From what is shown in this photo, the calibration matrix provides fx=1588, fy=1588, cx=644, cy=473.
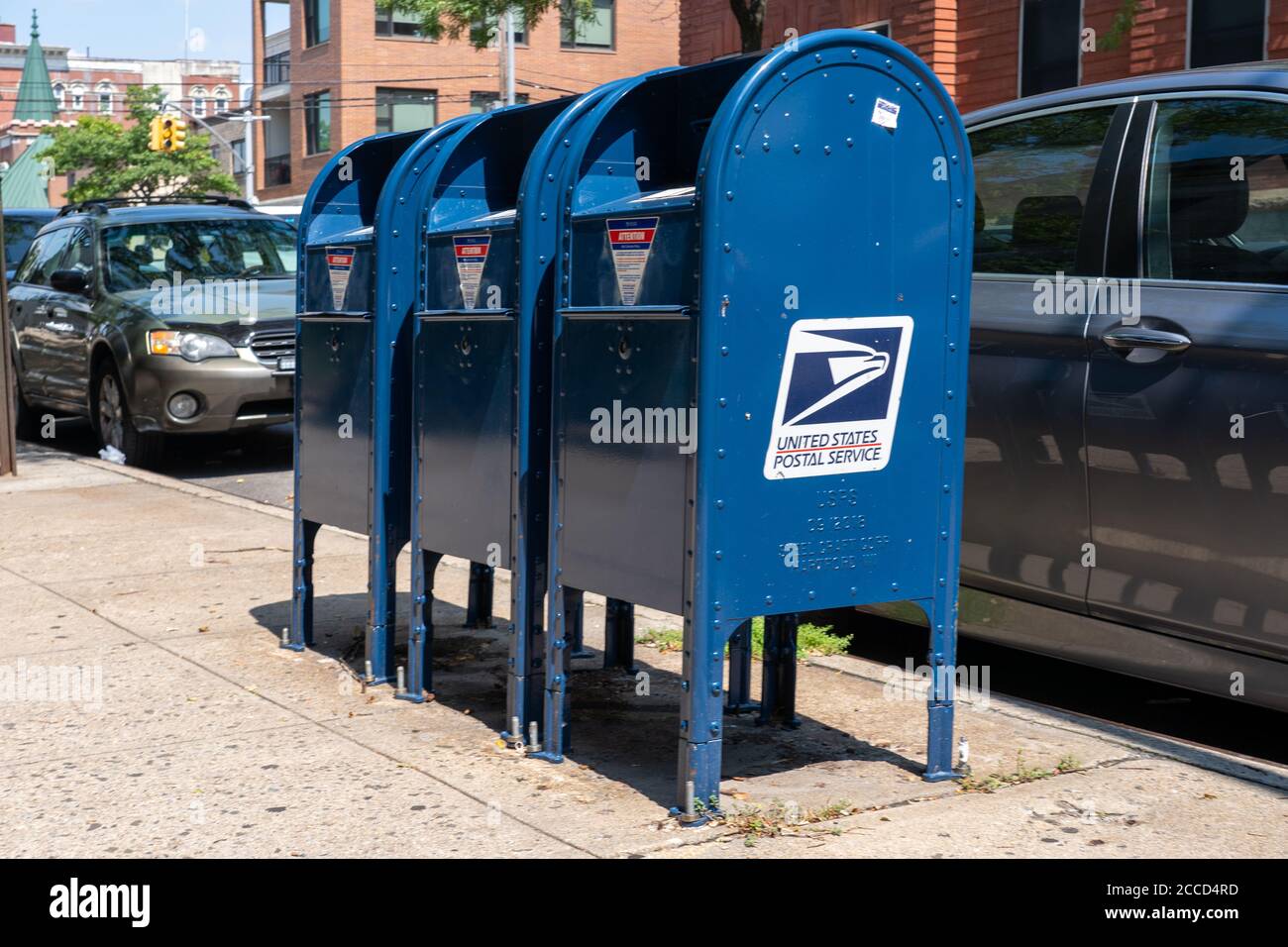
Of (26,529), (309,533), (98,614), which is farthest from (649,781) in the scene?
(26,529)

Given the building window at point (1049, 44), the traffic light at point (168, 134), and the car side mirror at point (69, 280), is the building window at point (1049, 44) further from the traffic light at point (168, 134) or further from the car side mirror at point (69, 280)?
the traffic light at point (168, 134)

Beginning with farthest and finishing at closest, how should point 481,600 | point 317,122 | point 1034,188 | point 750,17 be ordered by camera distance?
1. point 317,122
2. point 750,17
3. point 481,600
4. point 1034,188

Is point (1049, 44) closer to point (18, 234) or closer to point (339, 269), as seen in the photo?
point (18, 234)

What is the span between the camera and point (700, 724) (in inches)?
159

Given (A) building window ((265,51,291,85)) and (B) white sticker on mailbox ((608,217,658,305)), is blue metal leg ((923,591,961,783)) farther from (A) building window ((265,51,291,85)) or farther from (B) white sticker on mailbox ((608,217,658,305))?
(A) building window ((265,51,291,85))

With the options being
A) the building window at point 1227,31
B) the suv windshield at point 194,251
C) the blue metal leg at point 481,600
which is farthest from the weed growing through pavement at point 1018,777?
the building window at point 1227,31

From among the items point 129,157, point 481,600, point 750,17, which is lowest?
point 481,600

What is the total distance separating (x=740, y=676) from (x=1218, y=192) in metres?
2.08

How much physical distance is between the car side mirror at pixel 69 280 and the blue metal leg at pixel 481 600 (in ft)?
21.9

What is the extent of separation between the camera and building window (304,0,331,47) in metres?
45.4

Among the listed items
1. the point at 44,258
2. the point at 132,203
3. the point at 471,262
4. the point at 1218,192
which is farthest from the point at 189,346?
the point at 1218,192

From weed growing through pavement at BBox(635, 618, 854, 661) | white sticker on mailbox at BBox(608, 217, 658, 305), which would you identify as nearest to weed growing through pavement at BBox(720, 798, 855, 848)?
white sticker on mailbox at BBox(608, 217, 658, 305)

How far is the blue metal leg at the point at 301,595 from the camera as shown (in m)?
6.06

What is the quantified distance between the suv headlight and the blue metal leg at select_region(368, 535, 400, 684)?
6.04 metres
